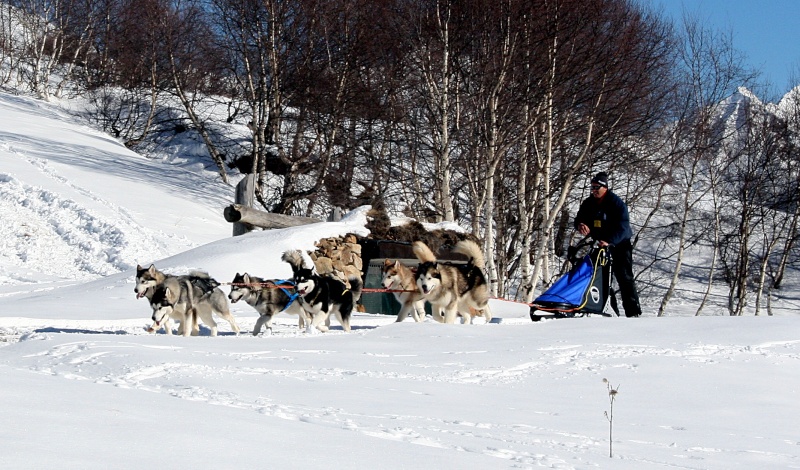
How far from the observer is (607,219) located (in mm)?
9766

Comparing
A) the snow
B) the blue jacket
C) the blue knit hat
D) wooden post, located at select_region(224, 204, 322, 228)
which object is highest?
the blue knit hat

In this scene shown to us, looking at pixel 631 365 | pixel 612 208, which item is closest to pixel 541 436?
pixel 631 365

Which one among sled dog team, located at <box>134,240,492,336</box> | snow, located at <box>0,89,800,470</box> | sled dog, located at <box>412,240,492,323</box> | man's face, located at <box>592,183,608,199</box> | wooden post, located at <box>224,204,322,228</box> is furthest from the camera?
wooden post, located at <box>224,204,322,228</box>

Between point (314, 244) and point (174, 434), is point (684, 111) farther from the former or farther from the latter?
point (174, 434)

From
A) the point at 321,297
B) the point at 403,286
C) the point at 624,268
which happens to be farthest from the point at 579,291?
the point at 321,297

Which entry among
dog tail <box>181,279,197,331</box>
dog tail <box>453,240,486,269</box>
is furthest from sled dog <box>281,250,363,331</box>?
dog tail <box>453,240,486,269</box>

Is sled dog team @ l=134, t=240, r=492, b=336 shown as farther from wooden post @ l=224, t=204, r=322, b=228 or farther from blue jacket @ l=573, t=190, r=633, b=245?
wooden post @ l=224, t=204, r=322, b=228

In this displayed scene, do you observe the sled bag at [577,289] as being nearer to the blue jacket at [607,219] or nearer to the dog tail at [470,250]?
the blue jacket at [607,219]

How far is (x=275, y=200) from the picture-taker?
2617cm

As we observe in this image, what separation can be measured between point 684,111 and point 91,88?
22813 millimetres

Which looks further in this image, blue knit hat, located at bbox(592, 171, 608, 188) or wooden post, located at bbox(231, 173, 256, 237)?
wooden post, located at bbox(231, 173, 256, 237)

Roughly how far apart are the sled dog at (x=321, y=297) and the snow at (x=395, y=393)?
0.50 m

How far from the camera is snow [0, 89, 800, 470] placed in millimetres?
3191

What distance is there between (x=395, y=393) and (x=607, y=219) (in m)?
5.22
